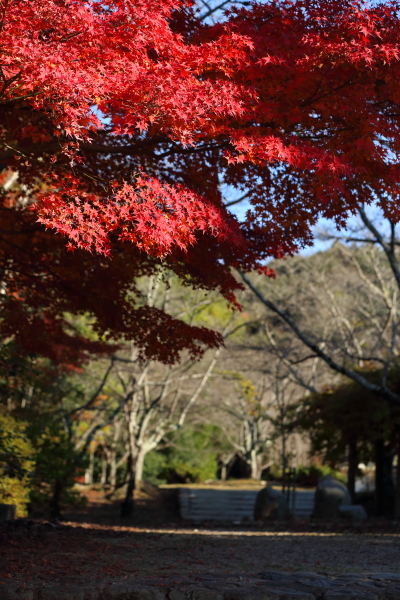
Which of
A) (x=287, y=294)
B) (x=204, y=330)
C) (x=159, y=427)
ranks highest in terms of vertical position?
(x=287, y=294)

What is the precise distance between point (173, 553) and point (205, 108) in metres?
5.38

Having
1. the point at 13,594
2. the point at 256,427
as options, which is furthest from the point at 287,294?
the point at 13,594

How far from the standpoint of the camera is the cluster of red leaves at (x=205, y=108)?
4316mm

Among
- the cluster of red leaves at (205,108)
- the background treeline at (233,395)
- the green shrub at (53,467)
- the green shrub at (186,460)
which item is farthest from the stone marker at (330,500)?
the green shrub at (186,460)

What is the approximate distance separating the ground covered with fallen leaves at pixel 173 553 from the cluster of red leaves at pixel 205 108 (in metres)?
2.99

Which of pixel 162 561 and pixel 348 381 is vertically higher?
pixel 348 381

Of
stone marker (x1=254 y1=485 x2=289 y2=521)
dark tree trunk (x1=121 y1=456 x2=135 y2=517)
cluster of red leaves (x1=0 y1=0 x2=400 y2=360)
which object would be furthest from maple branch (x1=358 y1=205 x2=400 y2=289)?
dark tree trunk (x1=121 y1=456 x2=135 y2=517)

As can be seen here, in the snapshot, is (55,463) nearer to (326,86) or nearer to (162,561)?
(162,561)

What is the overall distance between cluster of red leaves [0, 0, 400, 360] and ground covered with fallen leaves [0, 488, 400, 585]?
9.82ft

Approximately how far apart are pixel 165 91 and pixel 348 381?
11.2m

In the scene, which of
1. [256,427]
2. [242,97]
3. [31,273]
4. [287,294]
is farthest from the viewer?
[256,427]

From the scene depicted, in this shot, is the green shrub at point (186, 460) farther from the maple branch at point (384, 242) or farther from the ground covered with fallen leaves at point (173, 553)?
the maple branch at point (384, 242)

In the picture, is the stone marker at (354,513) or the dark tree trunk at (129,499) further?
the dark tree trunk at (129,499)

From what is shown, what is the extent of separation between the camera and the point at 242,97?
4914 mm
